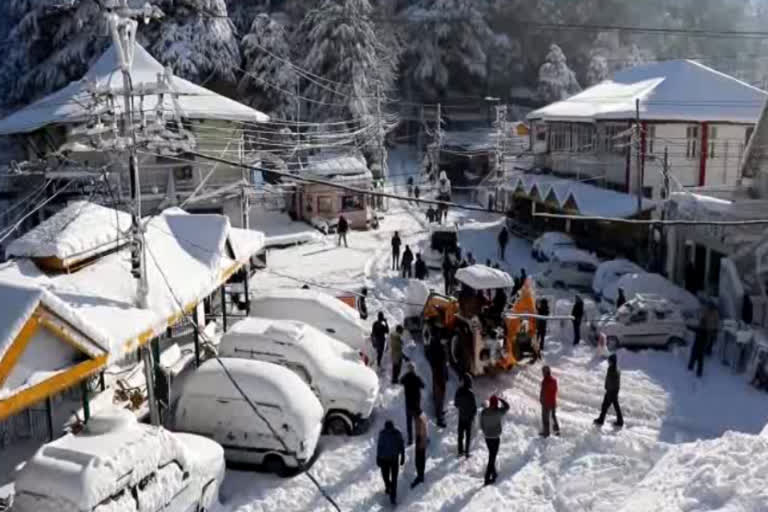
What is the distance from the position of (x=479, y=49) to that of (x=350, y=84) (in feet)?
70.9

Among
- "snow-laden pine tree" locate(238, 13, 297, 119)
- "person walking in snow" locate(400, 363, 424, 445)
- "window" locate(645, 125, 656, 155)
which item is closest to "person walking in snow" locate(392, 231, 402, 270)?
"window" locate(645, 125, 656, 155)

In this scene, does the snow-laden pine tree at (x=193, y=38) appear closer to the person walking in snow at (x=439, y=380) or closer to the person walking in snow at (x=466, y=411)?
the person walking in snow at (x=439, y=380)

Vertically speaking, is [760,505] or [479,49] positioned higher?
[479,49]

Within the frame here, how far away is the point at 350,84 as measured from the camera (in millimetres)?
52094

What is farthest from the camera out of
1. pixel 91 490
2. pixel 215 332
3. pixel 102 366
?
pixel 215 332

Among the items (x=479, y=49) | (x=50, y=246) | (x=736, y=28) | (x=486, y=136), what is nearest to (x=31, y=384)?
(x=50, y=246)

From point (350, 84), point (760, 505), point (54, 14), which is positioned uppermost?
point (54, 14)

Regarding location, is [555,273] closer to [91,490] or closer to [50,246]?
[50,246]

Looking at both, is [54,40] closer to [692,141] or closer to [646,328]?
[692,141]

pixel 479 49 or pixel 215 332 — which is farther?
pixel 479 49

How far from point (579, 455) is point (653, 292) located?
34.8 feet

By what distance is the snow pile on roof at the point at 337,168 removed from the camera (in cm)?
4231

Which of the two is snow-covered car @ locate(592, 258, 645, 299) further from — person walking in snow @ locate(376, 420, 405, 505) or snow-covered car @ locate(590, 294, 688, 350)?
person walking in snow @ locate(376, 420, 405, 505)

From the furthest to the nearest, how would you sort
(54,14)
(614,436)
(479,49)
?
(479,49)
(54,14)
(614,436)
